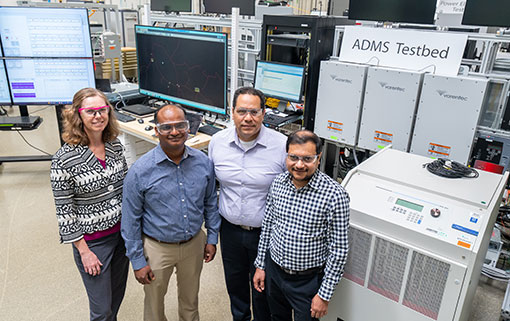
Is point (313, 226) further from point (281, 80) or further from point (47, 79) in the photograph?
point (47, 79)

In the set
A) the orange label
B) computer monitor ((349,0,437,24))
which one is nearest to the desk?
computer monitor ((349,0,437,24))

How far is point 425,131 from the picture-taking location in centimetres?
248

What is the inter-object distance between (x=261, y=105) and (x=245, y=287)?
1002mm

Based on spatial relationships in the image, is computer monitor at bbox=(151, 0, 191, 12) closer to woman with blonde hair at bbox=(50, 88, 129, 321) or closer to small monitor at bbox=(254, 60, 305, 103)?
small monitor at bbox=(254, 60, 305, 103)

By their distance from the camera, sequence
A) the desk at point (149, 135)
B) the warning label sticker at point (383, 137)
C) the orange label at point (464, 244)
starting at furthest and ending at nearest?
the desk at point (149, 135), the warning label sticker at point (383, 137), the orange label at point (464, 244)

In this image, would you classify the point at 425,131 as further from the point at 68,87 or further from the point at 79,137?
the point at 68,87

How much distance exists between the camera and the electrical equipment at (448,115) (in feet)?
7.43

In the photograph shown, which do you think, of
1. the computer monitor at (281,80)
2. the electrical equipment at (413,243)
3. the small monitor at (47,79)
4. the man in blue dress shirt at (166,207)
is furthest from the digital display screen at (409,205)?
the small monitor at (47,79)

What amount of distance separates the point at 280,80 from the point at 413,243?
74.7 inches

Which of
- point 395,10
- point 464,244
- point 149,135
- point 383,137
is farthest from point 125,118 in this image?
point 464,244

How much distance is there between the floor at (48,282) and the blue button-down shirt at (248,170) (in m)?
0.88

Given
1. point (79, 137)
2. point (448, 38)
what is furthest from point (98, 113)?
point (448, 38)

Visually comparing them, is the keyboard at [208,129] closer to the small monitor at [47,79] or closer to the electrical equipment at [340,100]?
the electrical equipment at [340,100]

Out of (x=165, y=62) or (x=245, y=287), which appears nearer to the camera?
(x=245, y=287)
